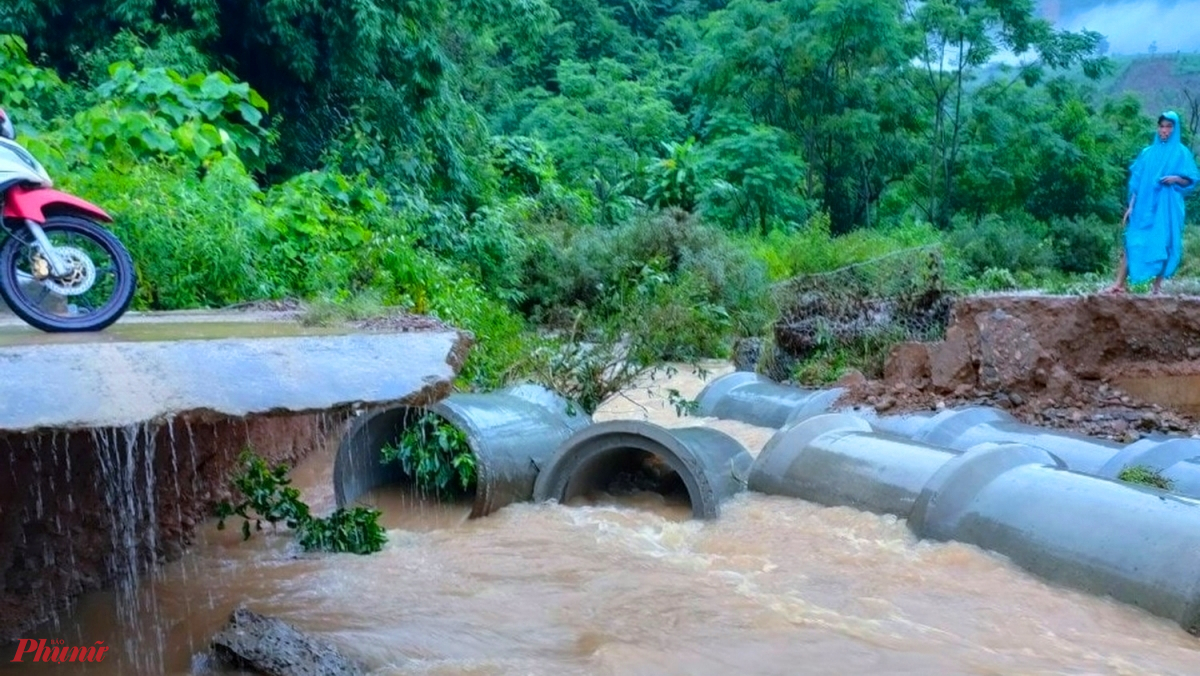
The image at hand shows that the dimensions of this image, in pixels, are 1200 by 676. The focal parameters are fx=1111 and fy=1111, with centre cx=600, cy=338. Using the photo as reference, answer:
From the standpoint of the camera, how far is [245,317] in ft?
21.2

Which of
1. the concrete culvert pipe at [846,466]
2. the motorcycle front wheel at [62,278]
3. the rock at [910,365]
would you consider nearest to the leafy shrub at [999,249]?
the rock at [910,365]

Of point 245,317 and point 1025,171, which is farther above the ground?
point 1025,171

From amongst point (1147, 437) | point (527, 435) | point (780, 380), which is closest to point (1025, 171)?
point (780, 380)

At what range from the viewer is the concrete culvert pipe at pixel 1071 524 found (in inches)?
192

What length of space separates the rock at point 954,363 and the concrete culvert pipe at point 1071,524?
2.72m

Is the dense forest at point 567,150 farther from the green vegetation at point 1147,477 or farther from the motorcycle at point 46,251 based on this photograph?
the green vegetation at point 1147,477

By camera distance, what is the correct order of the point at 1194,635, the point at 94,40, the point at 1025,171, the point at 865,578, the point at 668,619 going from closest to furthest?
the point at 1194,635
the point at 668,619
the point at 865,578
the point at 94,40
the point at 1025,171

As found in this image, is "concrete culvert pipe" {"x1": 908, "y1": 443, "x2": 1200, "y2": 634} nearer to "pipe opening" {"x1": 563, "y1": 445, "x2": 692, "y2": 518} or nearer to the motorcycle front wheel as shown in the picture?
"pipe opening" {"x1": 563, "y1": 445, "x2": 692, "y2": 518}

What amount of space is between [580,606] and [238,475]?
2.15 meters

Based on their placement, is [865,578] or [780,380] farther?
[780,380]

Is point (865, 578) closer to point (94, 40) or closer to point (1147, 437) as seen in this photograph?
point (1147, 437)

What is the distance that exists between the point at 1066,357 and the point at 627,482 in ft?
12.1

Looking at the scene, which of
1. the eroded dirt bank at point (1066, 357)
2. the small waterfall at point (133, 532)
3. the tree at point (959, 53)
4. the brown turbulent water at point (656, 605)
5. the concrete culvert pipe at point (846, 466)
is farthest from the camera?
the tree at point (959, 53)

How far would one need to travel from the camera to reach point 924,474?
21.7 ft
